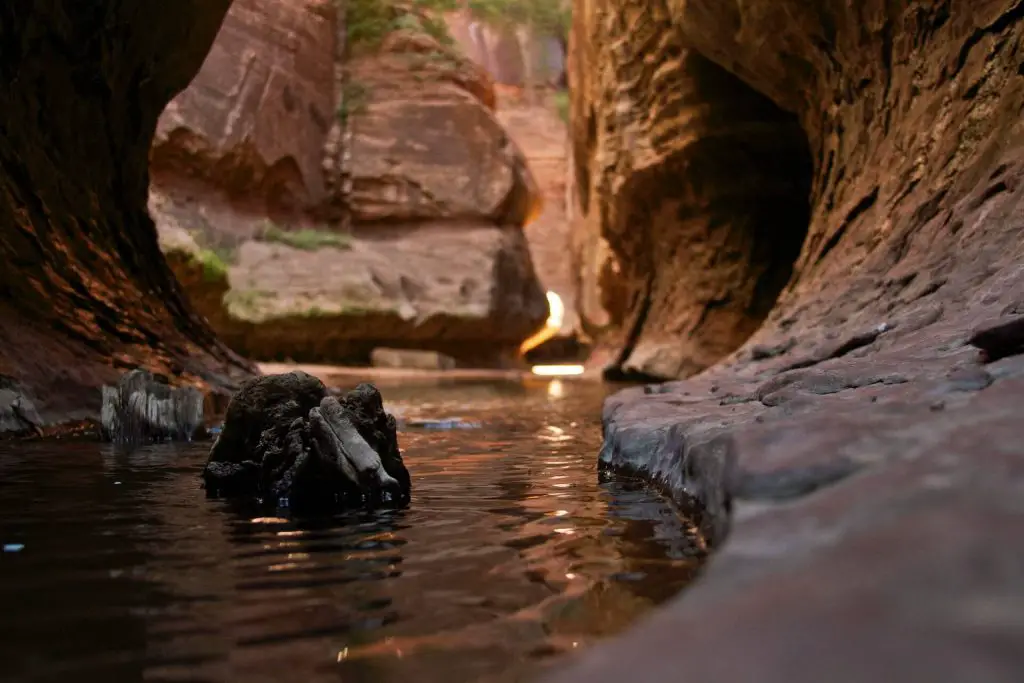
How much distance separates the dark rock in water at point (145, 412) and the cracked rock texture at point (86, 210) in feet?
1.73

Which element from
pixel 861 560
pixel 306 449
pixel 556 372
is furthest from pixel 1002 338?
pixel 556 372

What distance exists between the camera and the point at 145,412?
534 cm

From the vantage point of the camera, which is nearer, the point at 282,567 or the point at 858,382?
the point at 282,567

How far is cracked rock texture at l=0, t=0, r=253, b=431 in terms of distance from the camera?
244 inches

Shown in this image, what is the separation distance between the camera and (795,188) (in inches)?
491

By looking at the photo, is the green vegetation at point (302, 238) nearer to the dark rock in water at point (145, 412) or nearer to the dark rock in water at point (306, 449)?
the dark rock in water at point (145, 412)

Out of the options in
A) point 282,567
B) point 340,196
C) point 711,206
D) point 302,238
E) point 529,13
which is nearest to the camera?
point 282,567

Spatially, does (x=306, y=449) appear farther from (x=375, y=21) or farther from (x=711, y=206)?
(x=375, y=21)

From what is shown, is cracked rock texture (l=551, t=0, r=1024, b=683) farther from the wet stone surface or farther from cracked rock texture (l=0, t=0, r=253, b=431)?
cracked rock texture (l=0, t=0, r=253, b=431)

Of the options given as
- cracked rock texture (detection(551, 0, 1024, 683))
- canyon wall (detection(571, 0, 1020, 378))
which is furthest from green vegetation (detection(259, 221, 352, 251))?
cracked rock texture (detection(551, 0, 1024, 683))

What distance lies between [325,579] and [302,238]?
765 inches

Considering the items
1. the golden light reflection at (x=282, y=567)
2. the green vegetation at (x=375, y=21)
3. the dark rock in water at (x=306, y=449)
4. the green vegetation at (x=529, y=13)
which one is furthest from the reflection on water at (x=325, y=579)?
the green vegetation at (x=529, y=13)

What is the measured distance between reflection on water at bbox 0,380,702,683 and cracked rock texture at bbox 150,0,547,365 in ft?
52.5

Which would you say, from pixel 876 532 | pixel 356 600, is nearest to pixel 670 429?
pixel 356 600
